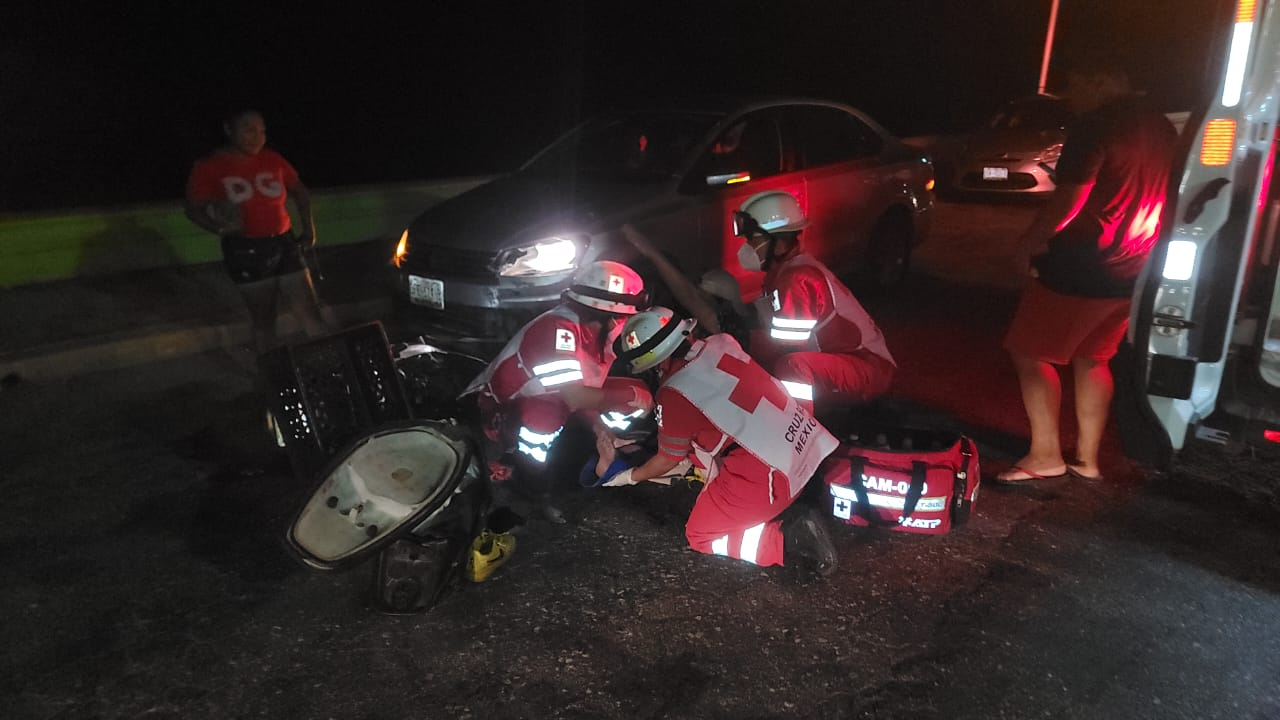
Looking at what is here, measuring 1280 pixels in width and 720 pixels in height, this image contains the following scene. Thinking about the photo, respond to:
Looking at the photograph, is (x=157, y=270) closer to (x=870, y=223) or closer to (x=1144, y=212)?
(x=870, y=223)

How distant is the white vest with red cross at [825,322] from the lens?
14.7 ft

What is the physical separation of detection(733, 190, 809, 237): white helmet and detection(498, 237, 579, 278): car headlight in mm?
1337

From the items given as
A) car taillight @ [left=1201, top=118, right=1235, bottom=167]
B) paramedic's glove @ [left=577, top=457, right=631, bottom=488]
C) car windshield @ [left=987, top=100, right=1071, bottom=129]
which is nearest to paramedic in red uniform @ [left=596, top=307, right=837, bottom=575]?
paramedic's glove @ [left=577, top=457, right=631, bottom=488]

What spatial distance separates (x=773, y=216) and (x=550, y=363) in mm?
1324

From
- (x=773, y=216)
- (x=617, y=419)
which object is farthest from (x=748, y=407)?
(x=773, y=216)

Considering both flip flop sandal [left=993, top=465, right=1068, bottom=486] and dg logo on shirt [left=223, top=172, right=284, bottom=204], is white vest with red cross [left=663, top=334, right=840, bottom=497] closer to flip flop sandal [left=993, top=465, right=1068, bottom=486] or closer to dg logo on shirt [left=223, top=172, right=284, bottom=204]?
flip flop sandal [left=993, top=465, right=1068, bottom=486]

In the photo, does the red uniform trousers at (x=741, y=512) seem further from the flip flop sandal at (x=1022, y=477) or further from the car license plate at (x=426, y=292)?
the car license plate at (x=426, y=292)

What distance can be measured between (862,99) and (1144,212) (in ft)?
69.4

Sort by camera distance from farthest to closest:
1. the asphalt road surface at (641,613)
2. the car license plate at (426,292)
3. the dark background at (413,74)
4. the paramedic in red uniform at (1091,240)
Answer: the dark background at (413,74), the car license plate at (426,292), the paramedic in red uniform at (1091,240), the asphalt road surface at (641,613)

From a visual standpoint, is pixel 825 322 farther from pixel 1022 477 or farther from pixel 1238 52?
pixel 1238 52

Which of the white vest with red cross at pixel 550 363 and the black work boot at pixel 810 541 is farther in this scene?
the white vest with red cross at pixel 550 363

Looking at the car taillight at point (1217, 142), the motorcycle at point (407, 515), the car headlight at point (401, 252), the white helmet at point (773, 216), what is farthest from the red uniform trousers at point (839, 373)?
the car headlight at point (401, 252)

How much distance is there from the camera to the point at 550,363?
410 centimetres

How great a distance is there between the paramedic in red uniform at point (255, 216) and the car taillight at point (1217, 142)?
4.59m
